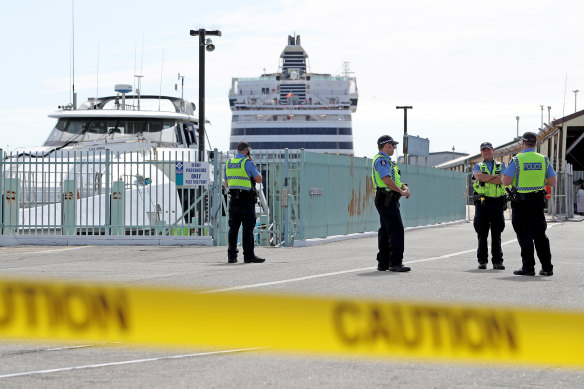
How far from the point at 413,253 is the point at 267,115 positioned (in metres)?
56.7

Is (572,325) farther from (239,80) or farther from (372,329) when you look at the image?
(239,80)

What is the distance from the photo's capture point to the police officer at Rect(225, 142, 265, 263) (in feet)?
48.4

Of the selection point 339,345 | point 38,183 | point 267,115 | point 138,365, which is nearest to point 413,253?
point 38,183

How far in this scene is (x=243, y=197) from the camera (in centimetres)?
1483

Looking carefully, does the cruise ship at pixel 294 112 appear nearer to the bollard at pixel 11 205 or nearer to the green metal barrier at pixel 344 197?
the green metal barrier at pixel 344 197

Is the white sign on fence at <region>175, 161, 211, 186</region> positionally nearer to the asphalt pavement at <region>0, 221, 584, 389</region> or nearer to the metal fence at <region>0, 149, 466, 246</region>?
the metal fence at <region>0, 149, 466, 246</region>

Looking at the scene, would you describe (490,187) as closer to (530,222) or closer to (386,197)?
(530,222)

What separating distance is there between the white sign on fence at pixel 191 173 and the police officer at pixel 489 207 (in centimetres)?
722

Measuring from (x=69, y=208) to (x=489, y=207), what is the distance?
968cm

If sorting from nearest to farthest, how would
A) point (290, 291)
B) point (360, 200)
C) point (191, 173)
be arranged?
point (290, 291), point (191, 173), point (360, 200)

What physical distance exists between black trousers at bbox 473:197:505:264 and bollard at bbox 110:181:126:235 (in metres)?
8.51

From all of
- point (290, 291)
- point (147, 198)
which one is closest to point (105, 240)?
point (147, 198)

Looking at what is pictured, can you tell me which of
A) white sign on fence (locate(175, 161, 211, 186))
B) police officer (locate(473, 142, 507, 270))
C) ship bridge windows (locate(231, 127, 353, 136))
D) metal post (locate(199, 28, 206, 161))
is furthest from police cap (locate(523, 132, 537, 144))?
ship bridge windows (locate(231, 127, 353, 136))

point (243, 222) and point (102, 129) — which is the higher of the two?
point (102, 129)
